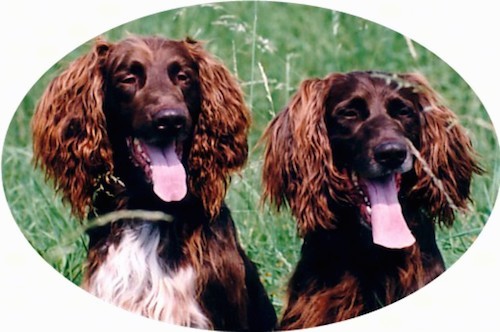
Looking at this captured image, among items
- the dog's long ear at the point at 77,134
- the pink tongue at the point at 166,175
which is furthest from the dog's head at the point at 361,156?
the dog's long ear at the point at 77,134

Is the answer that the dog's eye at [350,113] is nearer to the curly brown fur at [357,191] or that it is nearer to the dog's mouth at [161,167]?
the curly brown fur at [357,191]

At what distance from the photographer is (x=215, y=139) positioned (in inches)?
302

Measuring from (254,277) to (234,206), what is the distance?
1.23 ft

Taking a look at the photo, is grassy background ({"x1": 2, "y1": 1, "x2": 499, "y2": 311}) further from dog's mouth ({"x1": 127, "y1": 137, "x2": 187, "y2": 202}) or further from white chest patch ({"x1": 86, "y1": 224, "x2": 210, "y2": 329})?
dog's mouth ({"x1": 127, "y1": 137, "x2": 187, "y2": 202})

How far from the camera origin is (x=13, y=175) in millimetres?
7871

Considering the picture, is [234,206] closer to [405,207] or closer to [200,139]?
[200,139]

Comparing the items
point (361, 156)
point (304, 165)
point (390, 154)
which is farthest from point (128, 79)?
point (390, 154)

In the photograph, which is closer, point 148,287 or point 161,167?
point 148,287

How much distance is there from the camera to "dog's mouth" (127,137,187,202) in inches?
301

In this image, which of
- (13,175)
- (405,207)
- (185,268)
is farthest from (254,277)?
(13,175)

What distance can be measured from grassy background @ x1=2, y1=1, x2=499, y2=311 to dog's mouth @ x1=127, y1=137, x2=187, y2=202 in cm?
28

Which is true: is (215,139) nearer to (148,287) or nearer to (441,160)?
(148,287)

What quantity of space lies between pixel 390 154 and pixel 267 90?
30.4 inches

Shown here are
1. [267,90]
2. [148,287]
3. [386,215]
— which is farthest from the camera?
[267,90]
